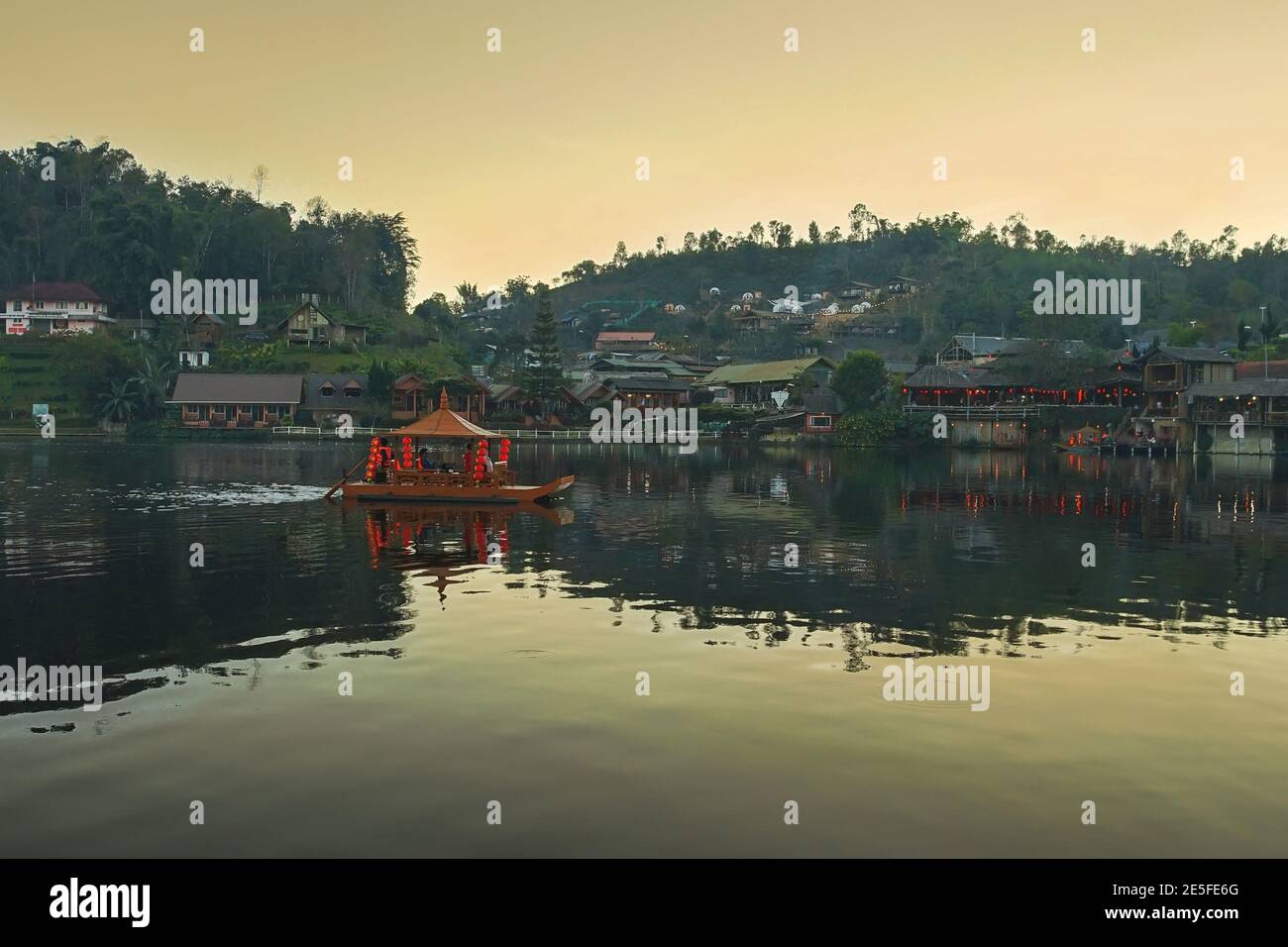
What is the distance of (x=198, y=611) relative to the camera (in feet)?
64.4

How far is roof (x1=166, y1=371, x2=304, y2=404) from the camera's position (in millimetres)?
108250

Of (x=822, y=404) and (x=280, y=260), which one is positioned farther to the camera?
(x=280, y=260)

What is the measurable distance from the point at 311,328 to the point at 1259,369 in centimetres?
10692

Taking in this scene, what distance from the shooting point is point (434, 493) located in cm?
3894

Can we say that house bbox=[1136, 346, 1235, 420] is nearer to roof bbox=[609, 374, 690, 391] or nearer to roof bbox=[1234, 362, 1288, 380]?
roof bbox=[1234, 362, 1288, 380]

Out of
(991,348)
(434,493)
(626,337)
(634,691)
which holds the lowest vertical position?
(634,691)

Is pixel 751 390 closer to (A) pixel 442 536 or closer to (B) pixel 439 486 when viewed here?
(B) pixel 439 486

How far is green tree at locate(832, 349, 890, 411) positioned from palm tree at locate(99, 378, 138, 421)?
7428 centimetres

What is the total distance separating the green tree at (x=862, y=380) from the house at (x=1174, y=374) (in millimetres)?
24543

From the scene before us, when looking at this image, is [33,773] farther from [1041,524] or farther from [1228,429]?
[1228,429]

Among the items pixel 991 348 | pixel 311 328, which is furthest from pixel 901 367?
pixel 311 328

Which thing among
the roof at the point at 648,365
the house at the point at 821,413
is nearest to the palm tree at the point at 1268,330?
the house at the point at 821,413
